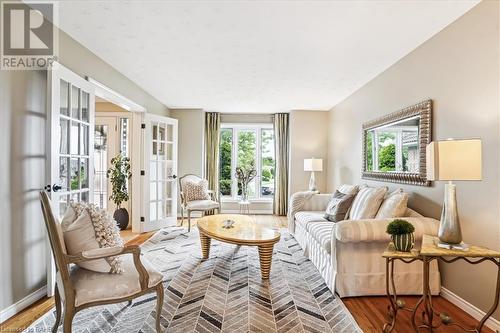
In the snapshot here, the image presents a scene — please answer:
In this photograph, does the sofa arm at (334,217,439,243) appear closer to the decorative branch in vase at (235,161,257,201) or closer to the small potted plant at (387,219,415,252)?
the small potted plant at (387,219,415,252)

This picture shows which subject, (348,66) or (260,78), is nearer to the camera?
(348,66)

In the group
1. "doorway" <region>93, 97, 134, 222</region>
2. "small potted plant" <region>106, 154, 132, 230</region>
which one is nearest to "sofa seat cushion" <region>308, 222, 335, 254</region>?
"small potted plant" <region>106, 154, 132, 230</region>

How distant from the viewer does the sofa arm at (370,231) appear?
226 cm

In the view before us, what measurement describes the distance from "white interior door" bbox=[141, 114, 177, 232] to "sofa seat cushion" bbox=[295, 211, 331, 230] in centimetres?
250

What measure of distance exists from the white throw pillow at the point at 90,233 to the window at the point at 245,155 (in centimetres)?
466

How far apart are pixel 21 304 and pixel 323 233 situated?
8.69ft

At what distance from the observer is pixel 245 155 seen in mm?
6453

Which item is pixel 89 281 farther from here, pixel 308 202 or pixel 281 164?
pixel 281 164

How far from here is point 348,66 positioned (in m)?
3.30

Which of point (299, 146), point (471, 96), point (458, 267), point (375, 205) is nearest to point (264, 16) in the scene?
point (471, 96)

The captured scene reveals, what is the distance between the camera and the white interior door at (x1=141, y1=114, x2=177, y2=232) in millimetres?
4648

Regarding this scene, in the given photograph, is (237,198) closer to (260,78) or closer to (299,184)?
(299,184)

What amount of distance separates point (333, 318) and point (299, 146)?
4184 mm

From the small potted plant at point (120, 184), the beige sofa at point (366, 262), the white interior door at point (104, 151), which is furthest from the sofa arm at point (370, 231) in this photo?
the white interior door at point (104, 151)
